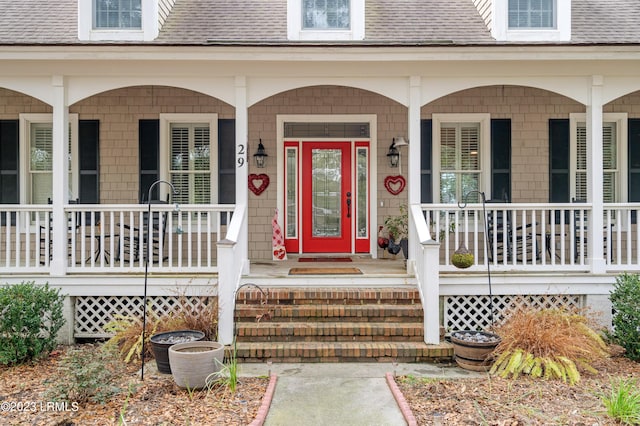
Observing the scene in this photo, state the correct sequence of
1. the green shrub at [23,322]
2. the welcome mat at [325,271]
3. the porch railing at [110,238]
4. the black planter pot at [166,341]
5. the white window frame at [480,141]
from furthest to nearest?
the white window frame at [480,141]
the welcome mat at [325,271]
the porch railing at [110,238]
the green shrub at [23,322]
the black planter pot at [166,341]

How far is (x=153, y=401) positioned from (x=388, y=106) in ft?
19.8

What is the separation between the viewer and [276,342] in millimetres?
5594

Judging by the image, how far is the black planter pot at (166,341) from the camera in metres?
4.93

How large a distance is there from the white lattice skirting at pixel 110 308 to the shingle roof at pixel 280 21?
12.0ft

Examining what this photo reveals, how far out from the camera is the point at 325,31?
7.25 metres

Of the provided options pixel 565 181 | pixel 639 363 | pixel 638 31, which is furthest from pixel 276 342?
pixel 638 31

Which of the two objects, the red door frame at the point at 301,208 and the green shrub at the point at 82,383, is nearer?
the green shrub at the point at 82,383

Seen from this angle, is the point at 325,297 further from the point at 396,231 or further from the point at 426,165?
Answer: the point at 426,165

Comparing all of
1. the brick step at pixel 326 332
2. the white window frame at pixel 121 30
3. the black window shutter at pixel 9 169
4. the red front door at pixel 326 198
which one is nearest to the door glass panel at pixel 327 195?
the red front door at pixel 326 198

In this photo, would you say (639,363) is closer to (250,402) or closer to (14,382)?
(250,402)

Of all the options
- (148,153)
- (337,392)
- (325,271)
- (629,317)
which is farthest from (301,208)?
(629,317)

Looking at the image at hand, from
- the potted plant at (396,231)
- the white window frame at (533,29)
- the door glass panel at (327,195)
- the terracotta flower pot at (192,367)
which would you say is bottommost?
the terracotta flower pot at (192,367)

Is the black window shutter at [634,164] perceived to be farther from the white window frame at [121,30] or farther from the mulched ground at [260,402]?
the white window frame at [121,30]

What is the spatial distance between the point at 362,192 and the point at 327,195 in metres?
0.62
